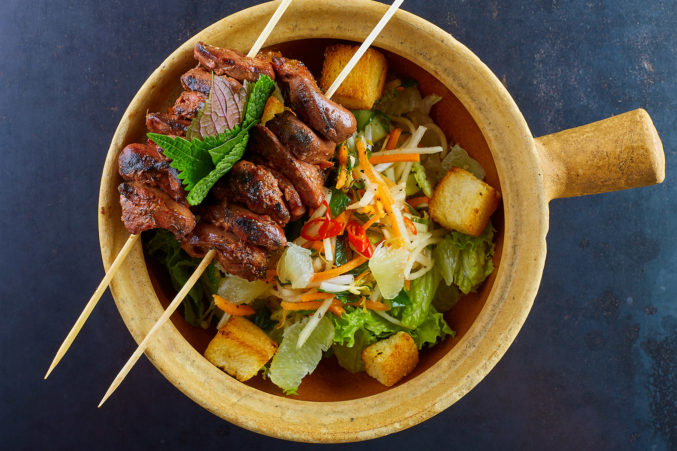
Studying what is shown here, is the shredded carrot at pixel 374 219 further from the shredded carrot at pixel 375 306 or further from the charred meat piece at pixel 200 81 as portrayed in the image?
the charred meat piece at pixel 200 81

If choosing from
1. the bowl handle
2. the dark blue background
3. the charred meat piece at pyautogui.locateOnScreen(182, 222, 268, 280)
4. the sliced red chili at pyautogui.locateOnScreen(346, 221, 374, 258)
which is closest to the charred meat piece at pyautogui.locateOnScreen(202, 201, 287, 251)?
the charred meat piece at pyautogui.locateOnScreen(182, 222, 268, 280)

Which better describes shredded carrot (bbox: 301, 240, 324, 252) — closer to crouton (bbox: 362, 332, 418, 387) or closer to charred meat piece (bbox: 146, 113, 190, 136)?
crouton (bbox: 362, 332, 418, 387)

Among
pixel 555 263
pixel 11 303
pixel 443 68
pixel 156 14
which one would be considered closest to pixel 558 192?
pixel 443 68

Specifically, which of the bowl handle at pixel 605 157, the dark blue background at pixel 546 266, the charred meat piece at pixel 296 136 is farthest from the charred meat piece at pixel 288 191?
the dark blue background at pixel 546 266

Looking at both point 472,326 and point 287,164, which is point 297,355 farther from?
point 287,164

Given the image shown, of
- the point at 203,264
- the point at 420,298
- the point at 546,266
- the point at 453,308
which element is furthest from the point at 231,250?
the point at 546,266

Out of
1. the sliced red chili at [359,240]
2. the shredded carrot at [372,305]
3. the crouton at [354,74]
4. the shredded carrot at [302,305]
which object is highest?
the crouton at [354,74]

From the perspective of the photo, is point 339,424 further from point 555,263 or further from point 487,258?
point 555,263
